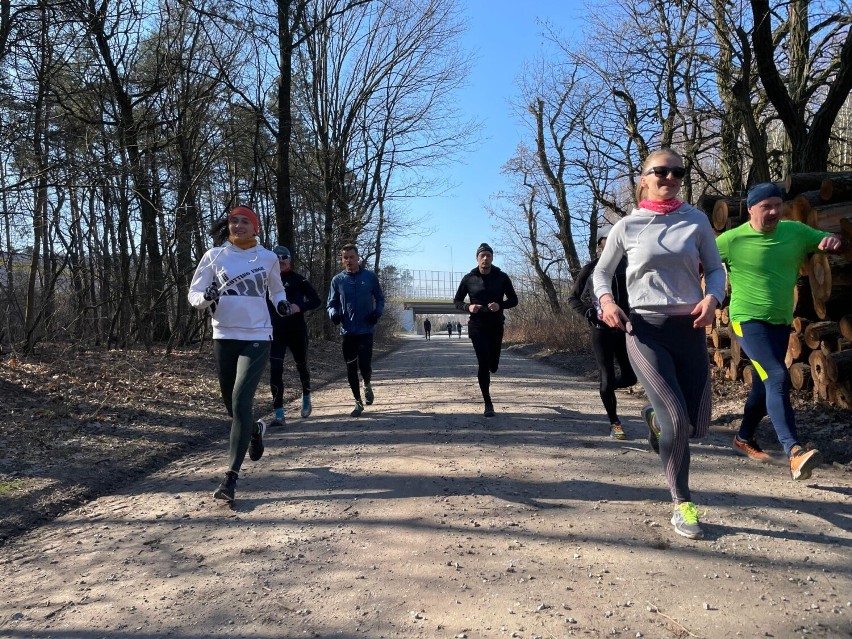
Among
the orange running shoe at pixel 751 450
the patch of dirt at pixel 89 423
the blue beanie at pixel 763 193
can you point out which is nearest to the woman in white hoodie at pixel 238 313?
the patch of dirt at pixel 89 423

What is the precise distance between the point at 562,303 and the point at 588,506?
2813 cm

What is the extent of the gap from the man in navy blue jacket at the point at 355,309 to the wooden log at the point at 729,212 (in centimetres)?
455

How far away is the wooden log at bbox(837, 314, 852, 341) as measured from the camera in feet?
19.7

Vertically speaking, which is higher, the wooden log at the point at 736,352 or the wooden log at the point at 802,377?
the wooden log at the point at 736,352

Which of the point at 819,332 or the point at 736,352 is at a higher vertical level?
the point at 819,332

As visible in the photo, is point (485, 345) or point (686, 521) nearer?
point (686, 521)

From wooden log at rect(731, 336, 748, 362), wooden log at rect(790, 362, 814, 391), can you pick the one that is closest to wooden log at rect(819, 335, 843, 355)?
wooden log at rect(790, 362, 814, 391)

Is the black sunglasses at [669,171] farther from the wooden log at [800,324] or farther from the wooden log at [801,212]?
the wooden log at [800,324]

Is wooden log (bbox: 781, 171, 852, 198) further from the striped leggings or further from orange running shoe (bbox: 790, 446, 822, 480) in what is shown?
the striped leggings

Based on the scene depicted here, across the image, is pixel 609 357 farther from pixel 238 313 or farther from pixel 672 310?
pixel 238 313

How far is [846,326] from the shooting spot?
6051 millimetres

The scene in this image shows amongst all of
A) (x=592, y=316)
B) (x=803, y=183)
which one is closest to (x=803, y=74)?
(x=803, y=183)

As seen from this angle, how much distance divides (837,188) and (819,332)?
1593 millimetres

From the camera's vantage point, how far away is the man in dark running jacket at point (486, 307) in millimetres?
7117
